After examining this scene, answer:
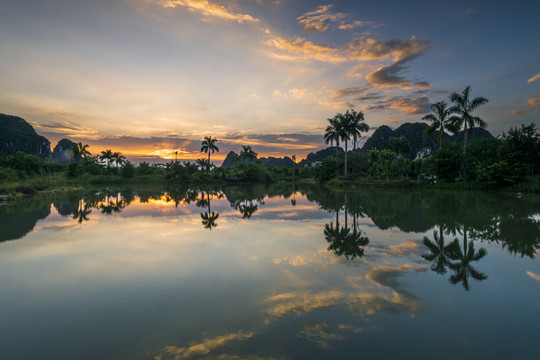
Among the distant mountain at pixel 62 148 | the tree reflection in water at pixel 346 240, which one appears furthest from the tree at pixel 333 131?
the distant mountain at pixel 62 148

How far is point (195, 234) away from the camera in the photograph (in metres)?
12.3

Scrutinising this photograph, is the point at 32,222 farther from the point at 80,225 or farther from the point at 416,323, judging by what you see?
the point at 416,323

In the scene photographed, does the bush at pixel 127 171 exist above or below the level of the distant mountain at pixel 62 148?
below

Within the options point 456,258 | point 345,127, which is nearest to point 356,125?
point 345,127

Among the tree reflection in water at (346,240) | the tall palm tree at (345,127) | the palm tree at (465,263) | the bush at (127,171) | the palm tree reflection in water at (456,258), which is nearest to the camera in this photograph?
the palm tree at (465,263)

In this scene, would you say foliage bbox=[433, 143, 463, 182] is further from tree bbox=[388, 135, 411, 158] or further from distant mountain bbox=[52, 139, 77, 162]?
distant mountain bbox=[52, 139, 77, 162]

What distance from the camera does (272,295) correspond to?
589 cm

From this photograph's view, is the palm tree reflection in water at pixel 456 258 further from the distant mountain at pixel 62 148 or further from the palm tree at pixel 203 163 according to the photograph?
the distant mountain at pixel 62 148

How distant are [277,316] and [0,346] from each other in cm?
440

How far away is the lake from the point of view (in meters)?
4.12

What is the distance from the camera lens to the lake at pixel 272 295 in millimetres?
4125

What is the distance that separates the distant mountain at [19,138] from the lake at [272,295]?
170m

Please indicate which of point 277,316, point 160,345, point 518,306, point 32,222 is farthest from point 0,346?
point 32,222

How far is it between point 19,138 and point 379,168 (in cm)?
17483
